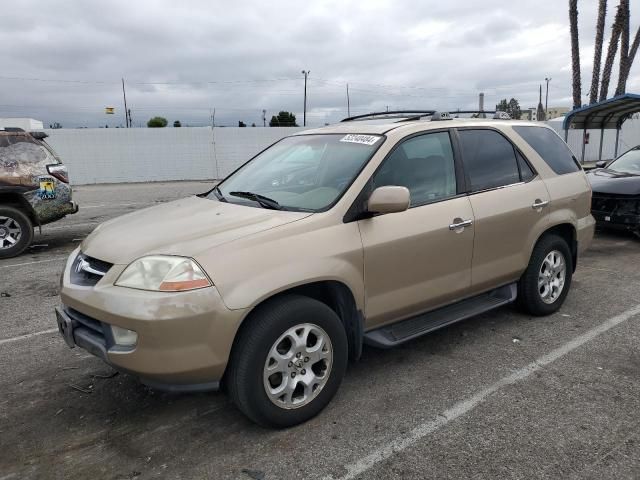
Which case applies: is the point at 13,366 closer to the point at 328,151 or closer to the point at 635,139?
the point at 328,151

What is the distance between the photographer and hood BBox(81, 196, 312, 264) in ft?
9.41

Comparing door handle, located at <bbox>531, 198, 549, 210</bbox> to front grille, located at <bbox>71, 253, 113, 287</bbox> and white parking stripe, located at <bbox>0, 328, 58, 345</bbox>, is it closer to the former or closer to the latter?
front grille, located at <bbox>71, 253, 113, 287</bbox>

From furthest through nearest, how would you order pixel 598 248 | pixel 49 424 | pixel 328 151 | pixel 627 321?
pixel 598 248
pixel 627 321
pixel 328 151
pixel 49 424

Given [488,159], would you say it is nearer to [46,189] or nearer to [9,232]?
[46,189]

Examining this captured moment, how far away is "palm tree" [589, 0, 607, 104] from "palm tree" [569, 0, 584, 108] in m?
0.88

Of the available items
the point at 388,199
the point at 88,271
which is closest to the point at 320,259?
the point at 388,199

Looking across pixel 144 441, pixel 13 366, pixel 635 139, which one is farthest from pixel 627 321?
pixel 635 139

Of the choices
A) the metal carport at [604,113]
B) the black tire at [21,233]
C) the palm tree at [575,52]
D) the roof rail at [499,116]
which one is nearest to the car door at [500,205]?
the roof rail at [499,116]

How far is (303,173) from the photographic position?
3816mm

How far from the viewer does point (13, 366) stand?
402 cm

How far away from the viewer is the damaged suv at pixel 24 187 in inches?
306

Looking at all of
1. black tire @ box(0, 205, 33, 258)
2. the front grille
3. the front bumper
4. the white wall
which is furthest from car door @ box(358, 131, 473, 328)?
the white wall

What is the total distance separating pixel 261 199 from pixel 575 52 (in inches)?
794

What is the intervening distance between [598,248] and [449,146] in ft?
16.0
